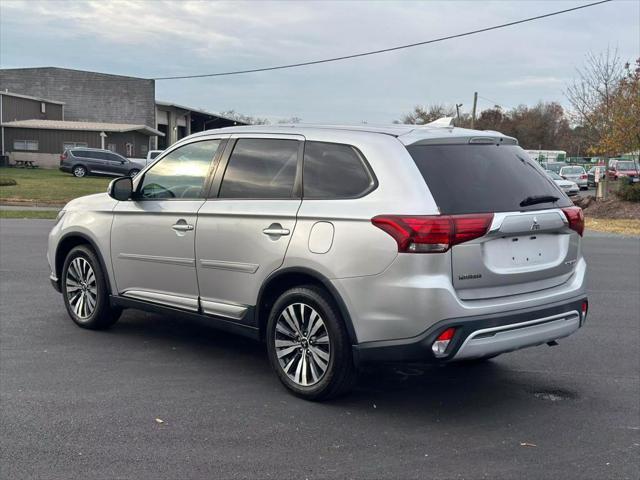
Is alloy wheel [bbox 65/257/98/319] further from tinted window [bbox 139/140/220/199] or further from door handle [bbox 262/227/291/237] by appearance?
door handle [bbox 262/227/291/237]

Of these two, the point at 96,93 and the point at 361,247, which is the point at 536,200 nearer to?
the point at 361,247

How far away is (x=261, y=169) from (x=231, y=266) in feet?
2.48

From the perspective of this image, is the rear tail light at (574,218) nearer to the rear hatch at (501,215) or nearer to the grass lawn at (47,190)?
the rear hatch at (501,215)

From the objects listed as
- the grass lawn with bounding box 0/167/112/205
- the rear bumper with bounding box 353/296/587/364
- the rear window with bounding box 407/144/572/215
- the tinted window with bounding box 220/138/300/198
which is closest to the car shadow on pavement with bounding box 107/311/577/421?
the rear bumper with bounding box 353/296/587/364

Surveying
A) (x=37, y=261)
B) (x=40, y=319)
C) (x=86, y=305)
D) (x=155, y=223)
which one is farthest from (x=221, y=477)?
(x=37, y=261)

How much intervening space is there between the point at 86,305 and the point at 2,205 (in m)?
19.0

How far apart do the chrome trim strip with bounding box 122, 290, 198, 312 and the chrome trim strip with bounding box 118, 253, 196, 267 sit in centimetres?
27

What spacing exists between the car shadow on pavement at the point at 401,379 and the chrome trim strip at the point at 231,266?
59 centimetres

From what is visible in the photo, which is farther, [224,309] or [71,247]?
[71,247]

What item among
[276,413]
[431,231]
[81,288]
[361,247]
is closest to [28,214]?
[81,288]

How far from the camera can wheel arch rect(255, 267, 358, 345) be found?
4.59m

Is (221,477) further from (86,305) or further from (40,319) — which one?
(40,319)

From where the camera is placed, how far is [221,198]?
18.1 feet

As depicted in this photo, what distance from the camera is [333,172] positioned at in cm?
492
